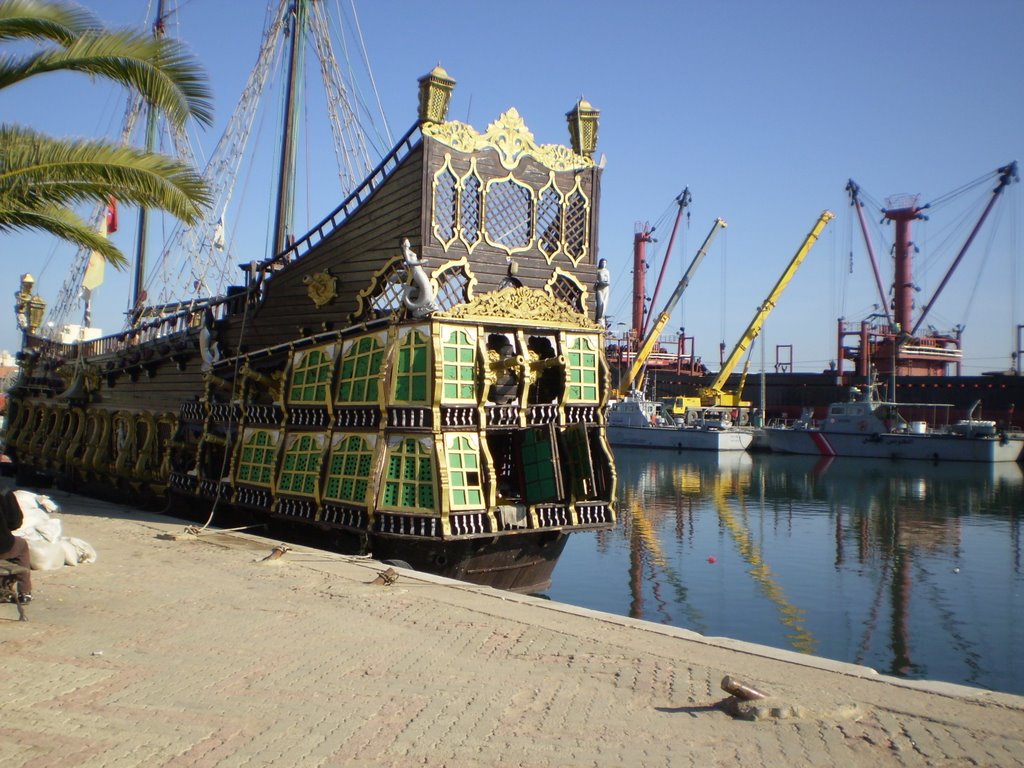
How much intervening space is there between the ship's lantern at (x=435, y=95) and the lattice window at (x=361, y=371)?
10.2 feet

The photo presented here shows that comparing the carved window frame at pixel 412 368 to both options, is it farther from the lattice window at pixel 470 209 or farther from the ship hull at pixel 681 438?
the ship hull at pixel 681 438

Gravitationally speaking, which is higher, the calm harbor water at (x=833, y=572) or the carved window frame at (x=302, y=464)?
the carved window frame at (x=302, y=464)

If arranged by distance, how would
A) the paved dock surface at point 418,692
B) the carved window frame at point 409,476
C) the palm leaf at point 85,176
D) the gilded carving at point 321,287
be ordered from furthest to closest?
the gilded carving at point 321,287 < the carved window frame at point 409,476 < the palm leaf at point 85,176 < the paved dock surface at point 418,692

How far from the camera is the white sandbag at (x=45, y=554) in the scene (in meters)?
9.58

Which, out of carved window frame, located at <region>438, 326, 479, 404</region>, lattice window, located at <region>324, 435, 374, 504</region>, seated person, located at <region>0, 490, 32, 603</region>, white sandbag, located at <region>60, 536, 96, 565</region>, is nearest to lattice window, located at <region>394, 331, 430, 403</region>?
carved window frame, located at <region>438, 326, 479, 404</region>

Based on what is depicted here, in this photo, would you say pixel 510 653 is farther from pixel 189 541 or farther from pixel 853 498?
pixel 853 498

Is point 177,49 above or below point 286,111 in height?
below

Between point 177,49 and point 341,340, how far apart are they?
4500 mm

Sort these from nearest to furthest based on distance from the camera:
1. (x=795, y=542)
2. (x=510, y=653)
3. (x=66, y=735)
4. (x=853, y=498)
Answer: (x=66, y=735) → (x=510, y=653) → (x=795, y=542) → (x=853, y=498)

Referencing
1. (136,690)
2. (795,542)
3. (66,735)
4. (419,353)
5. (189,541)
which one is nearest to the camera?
(66,735)

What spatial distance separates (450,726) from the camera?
219 inches

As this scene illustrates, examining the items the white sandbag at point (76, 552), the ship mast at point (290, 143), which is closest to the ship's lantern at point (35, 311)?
the ship mast at point (290, 143)

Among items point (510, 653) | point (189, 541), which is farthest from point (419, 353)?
point (510, 653)

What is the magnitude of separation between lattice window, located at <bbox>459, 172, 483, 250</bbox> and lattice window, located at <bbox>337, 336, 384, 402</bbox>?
195 centimetres
